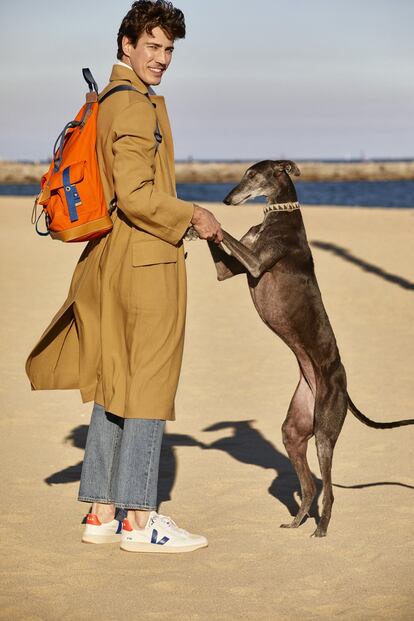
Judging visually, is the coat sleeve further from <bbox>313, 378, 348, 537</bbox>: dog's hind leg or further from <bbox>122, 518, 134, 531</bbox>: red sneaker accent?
<bbox>122, 518, 134, 531</bbox>: red sneaker accent

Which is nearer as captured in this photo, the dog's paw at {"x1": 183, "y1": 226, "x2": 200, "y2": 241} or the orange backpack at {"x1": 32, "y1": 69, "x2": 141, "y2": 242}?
the orange backpack at {"x1": 32, "y1": 69, "x2": 141, "y2": 242}

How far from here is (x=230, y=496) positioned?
6090 mm

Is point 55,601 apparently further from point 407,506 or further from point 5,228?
Result: point 5,228

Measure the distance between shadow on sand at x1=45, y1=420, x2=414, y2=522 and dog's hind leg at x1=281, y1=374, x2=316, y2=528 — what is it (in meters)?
0.33

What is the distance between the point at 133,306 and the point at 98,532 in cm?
122

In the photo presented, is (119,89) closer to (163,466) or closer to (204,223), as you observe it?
(204,223)

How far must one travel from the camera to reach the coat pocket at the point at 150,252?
4.70 m

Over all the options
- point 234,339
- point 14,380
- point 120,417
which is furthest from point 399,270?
point 120,417

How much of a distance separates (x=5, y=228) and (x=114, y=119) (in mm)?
20852

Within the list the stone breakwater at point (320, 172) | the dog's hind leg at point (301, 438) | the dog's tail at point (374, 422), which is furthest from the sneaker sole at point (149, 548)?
the stone breakwater at point (320, 172)

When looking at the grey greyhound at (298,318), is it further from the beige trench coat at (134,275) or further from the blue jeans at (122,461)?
the blue jeans at (122,461)

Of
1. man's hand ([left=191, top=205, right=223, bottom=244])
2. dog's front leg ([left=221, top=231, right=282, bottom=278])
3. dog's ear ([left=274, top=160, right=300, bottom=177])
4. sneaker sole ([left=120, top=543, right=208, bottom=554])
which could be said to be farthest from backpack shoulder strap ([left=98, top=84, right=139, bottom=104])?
sneaker sole ([left=120, top=543, right=208, bottom=554])

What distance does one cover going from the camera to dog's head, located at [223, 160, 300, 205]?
5.62 m

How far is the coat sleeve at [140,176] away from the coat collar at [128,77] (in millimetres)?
183
